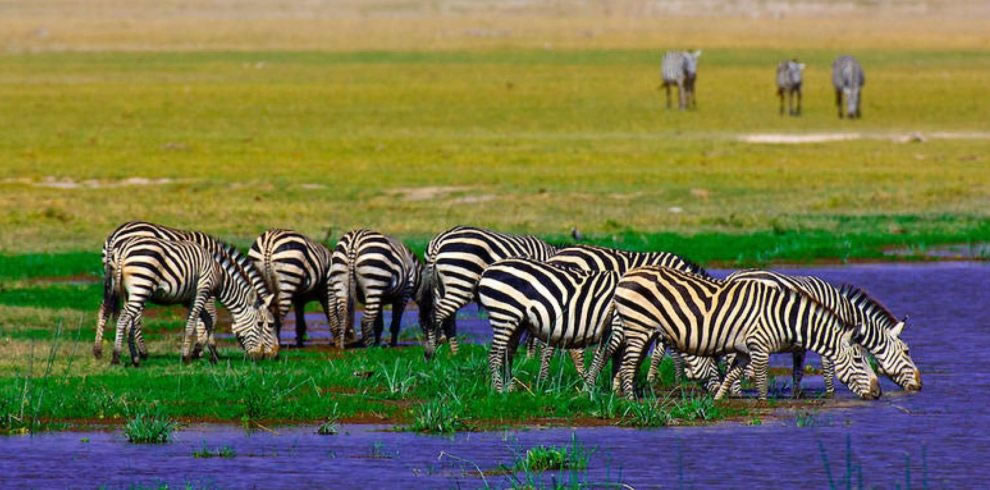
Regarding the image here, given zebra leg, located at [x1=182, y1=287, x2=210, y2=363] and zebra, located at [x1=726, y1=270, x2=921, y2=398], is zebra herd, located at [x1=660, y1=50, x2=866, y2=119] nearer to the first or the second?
zebra leg, located at [x1=182, y1=287, x2=210, y2=363]

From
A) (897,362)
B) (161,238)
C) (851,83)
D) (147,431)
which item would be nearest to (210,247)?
(161,238)

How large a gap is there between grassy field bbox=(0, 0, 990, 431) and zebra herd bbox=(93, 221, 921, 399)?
0.42 m

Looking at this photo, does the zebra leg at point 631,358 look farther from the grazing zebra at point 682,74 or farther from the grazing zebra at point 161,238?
the grazing zebra at point 682,74

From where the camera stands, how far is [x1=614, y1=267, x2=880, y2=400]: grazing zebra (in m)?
13.4

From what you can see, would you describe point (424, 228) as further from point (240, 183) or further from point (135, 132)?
point (135, 132)

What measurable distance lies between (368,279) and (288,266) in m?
0.76

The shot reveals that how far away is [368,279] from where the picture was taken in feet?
56.2

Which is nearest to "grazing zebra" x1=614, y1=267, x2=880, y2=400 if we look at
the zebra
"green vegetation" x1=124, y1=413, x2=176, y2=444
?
the zebra

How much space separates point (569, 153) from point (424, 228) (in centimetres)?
1206

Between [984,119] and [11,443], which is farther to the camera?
[984,119]

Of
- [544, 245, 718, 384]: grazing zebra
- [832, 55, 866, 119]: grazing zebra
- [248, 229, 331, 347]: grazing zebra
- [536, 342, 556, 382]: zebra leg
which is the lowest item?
[536, 342, 556, 382]: zebra leg

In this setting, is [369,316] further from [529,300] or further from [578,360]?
[529,300]

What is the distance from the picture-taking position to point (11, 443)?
12.3 metres

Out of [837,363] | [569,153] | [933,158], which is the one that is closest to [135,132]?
[569,153]
